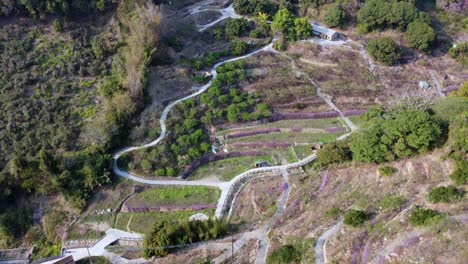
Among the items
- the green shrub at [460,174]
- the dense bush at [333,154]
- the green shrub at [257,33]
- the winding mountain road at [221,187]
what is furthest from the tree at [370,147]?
the green shrub at [257,33]

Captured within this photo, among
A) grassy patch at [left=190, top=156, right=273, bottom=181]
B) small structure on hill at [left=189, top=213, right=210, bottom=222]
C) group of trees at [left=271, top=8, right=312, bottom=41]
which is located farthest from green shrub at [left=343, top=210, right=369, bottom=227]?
group of trees at [left=271, top=8, right=312, bottom=41]

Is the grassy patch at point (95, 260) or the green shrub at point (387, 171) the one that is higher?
the green shrub at point (387, 171)

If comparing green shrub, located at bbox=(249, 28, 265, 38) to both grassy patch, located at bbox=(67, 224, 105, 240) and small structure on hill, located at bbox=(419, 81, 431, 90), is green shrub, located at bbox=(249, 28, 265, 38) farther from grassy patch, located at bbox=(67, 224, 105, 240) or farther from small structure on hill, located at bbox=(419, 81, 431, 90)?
grassy patch, located at bbox=(67, 224, 105, 240)

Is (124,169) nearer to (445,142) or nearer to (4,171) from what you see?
(4,171)

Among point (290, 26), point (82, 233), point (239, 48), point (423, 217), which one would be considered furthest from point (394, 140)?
point (82, 233)

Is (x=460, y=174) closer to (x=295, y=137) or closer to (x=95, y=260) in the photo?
(x=295, y=137)

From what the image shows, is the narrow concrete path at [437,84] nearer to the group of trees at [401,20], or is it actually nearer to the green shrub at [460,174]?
the group of trees at [401,20]
